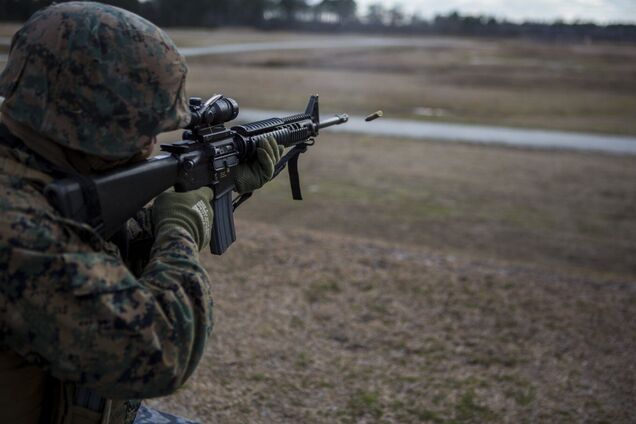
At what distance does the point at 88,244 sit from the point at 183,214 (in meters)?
0.41

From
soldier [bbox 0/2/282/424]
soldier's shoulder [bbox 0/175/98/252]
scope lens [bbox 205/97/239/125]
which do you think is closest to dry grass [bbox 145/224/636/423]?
scope lens [bbox 205/97/239/125]

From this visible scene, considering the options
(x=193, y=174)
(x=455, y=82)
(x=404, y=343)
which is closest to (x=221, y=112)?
(x=193, y=174)

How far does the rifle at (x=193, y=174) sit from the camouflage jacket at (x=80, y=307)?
10 cm

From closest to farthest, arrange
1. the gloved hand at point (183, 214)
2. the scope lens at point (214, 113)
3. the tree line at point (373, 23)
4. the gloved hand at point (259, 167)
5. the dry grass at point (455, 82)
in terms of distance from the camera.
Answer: the gloved hand at point (183, 214)
the scope lens at point (214, 113)
the gloved hand at point (259, 167)
the dry grass at point (455, 82)
the tree line at point (373, 23)

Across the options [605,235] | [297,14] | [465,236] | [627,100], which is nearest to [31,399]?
[465,236]

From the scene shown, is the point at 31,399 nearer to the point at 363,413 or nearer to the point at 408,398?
the point at 363,413

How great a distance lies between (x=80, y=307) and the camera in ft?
5.35

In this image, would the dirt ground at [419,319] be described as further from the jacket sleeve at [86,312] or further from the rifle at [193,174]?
the jacket sleeve at [86,312]

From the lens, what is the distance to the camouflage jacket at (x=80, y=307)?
5.30ft

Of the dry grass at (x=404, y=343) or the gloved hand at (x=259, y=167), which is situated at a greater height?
→ the gloved hand at (x=259, y=167)

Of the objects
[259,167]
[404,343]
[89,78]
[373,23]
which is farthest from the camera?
[373,23]

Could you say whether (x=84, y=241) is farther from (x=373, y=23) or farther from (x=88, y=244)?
(x=373, y=23)

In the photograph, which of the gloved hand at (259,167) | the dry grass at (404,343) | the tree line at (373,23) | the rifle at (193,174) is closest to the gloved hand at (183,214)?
the rifle at (193,174)

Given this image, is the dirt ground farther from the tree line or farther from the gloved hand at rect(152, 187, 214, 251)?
the tree line
